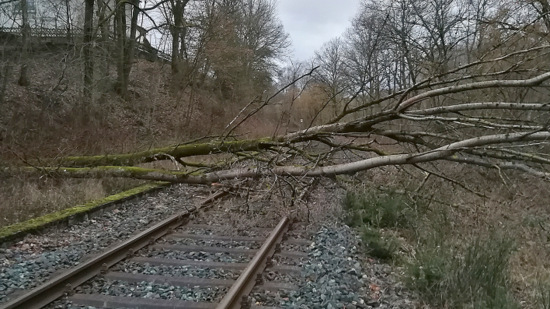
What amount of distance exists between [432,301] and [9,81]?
1706 centimetres

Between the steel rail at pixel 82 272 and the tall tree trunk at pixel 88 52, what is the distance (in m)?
12.8

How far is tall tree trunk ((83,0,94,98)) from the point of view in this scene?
17734mm

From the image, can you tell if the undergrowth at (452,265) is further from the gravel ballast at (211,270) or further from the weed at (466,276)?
the gravel ballast at (211,270)

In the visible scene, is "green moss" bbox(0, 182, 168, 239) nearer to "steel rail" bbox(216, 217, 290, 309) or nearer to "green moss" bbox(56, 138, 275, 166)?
"green moss" bbox(56, 138, 275, 166)

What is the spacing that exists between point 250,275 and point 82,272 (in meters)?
2.07

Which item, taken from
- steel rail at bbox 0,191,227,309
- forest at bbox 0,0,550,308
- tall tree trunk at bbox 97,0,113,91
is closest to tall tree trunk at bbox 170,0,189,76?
forest at bbox 0,0,550,308

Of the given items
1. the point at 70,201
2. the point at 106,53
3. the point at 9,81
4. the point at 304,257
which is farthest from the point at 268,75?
the point at 304,257

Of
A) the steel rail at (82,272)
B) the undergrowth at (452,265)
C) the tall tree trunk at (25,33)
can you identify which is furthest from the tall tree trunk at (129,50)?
the undergrowth at (452,265)

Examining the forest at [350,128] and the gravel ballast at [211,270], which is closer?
the gravel ballast at [211,270]

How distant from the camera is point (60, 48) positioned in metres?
18.6

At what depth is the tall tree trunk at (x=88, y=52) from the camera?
17734mm

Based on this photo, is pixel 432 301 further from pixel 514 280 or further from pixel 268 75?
pixel 268 75

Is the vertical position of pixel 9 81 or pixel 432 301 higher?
pixel 9 81

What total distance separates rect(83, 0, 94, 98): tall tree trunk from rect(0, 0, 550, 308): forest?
0.21ft
